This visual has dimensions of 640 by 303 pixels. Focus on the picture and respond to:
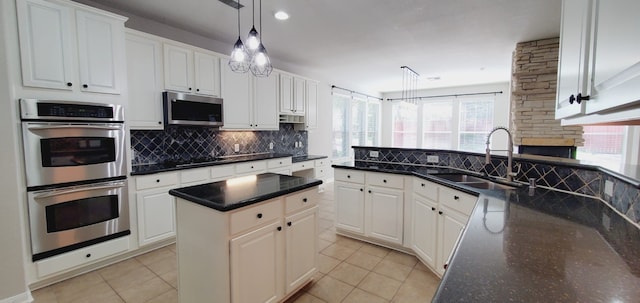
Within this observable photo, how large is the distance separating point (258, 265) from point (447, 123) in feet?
24.7

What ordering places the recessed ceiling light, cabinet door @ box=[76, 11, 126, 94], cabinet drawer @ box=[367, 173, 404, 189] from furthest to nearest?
the recessed ceiling light → cabinet drawer @ box=[367, 173, 404, 189] → cabinet door @ box=[76, 11, 126, 94]

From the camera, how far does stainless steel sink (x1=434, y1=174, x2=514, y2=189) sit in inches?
87.3

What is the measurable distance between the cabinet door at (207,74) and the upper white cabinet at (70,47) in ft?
3.00

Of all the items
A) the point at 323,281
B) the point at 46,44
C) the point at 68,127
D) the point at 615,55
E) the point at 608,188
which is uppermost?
the point at 46,44

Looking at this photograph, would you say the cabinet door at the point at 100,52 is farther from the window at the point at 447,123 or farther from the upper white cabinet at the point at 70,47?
the window at the point at 447,123

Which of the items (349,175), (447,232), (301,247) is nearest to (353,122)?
(349,175)

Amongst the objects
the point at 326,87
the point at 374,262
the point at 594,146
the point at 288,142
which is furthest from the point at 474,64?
the point at 374,262

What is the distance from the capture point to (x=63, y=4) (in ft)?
7.45

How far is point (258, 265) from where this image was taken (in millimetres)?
1771

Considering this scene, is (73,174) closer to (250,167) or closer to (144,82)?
(144,82)

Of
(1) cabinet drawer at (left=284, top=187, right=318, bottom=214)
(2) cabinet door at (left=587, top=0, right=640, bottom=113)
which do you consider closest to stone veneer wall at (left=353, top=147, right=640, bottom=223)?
(2) cabinet door at (left=587, top=0, right=640, bottom=113)

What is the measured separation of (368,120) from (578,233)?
7252 mm

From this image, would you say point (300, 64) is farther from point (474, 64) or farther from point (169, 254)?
point (169, 254)

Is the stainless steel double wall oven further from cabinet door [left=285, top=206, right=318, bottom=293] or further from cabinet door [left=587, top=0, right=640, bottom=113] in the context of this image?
cabinet door [left=587, top=0, right=640, bottom=113]
